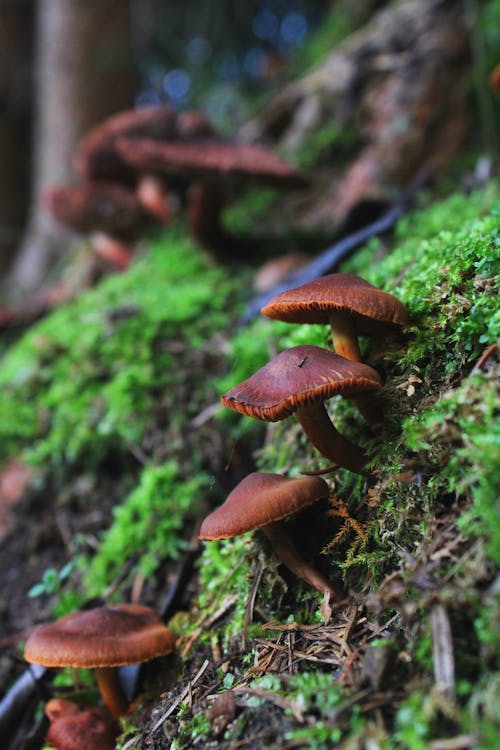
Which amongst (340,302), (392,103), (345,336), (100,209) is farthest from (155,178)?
(340,302)

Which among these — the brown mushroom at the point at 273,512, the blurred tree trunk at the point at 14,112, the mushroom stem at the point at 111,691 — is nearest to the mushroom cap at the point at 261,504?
the brown mushroom at the point at 273,512

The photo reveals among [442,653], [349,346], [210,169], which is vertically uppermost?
[210,169]

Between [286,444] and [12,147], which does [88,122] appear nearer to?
[12,147]

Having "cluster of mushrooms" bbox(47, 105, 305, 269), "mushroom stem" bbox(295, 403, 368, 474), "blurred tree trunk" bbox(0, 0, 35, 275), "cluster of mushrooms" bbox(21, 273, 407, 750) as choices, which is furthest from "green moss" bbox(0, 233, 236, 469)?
"blurred tree trunk" bbox(0, 0, 35, 275)

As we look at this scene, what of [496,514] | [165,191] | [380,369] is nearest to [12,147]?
[165,191]

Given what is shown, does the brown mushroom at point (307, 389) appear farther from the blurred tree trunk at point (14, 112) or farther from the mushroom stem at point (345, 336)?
the blurred tree trunk at point (14, 112)

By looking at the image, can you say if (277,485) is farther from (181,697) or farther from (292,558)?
(181,697)
